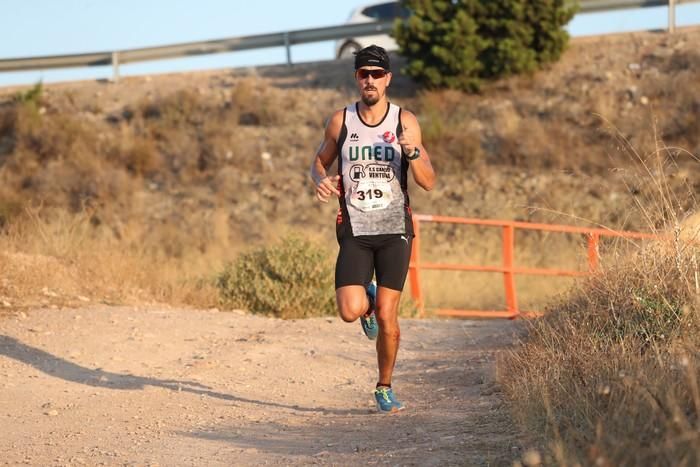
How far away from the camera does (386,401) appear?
7.93 meters

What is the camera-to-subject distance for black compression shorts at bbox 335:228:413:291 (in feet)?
25.6

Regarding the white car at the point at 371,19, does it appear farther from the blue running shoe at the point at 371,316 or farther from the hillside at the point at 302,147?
the blue running shoe at the point at 371,316

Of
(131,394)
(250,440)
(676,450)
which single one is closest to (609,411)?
(676,450)

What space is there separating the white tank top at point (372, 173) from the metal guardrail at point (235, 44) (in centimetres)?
1955

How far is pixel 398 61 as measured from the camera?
90.2ft

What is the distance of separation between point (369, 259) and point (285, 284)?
20.8 ft

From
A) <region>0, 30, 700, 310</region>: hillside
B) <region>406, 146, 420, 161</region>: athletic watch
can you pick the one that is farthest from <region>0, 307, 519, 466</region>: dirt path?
<region>0, 30, 700, 310</region>: hillside

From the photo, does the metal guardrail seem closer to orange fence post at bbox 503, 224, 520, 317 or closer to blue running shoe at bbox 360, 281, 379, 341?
orange fence post at bbox 503, 224, 520, 317

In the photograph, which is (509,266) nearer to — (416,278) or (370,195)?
(416,278)

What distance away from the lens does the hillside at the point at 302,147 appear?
2312cm

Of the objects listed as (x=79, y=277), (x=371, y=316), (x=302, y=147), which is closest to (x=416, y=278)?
(x=79, y=277)

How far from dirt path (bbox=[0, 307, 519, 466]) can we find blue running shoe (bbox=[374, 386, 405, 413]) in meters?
0.11

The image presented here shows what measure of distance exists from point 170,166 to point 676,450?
2265 cm

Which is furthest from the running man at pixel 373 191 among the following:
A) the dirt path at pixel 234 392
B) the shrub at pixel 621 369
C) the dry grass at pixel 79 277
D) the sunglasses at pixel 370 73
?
the dry grass at pixel 79 277
